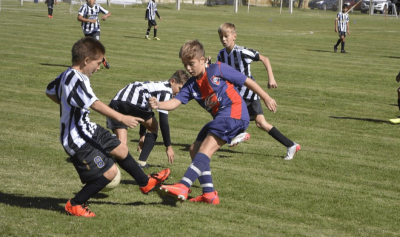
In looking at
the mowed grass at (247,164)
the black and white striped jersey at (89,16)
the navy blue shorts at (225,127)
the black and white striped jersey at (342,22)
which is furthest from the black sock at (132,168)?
the black and white striped jersey at (342,22)

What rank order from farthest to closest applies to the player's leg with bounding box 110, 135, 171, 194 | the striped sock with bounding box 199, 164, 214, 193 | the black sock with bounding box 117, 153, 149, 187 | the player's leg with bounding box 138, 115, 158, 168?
the player's leg with bounding box 138, 115, 158, 168 → the striped sock with bounding box 199, 164, 214, 193 → the black sock with bounding box 117, 153, 149, 187 → the player's leg with bounding box 110, 135, 171, 194

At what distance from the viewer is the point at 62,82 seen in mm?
5375

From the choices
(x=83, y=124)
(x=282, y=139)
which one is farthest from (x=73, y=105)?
(x=282, y=139)

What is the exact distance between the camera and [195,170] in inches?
235

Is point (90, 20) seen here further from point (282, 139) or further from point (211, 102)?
point (211, 102)

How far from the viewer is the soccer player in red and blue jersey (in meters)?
6.02

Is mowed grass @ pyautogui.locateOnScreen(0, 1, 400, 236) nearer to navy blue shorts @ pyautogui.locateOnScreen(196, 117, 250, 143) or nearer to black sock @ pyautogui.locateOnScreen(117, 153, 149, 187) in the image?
black sock @ pyautogui.locateOnScreen(117, 153, 149, 187)

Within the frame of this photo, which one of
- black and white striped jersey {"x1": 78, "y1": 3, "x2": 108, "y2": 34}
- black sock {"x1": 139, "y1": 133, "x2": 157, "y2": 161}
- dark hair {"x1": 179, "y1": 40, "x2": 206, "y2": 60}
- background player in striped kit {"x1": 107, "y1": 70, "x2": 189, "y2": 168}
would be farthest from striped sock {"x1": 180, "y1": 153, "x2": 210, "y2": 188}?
black and white striped jersey {"x1": 78, "y1": 3, "x2": 108, "y2": 34}

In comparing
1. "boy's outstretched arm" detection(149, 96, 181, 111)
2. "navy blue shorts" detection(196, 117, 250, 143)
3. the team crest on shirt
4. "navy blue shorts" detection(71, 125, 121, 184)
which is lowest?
"navy blue shorts" detection(71, 125, 121, 184)

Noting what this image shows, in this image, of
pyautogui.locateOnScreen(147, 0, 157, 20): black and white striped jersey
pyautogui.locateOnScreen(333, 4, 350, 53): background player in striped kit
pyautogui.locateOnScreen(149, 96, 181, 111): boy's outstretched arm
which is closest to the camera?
pyautogui.locateOnScreen(149, 96, 181, 111): boy's outstretched arm

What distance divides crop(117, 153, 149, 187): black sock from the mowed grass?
261mm

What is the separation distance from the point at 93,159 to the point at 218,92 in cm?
150

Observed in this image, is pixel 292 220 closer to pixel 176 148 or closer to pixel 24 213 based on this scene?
pixel 24 213

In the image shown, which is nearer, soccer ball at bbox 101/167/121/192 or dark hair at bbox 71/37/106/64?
dark hair at bbox 71/37/106/64
